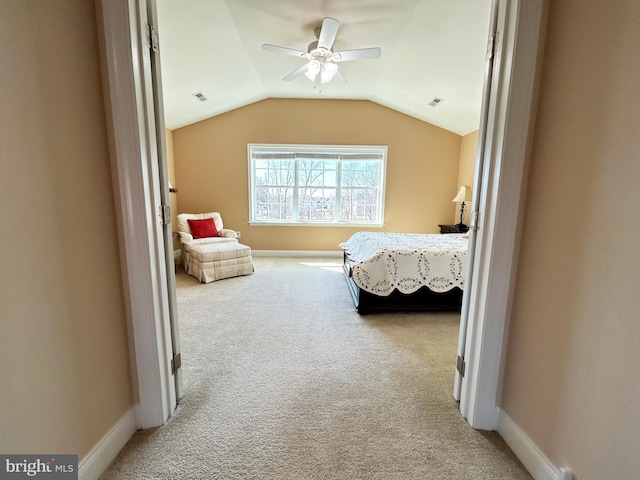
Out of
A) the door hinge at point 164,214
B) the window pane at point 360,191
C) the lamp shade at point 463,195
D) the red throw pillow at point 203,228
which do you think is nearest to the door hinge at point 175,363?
the door hinge at point 164,214

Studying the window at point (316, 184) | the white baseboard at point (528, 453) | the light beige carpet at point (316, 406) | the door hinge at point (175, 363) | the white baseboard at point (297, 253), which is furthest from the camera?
the white baseboard at point (297, 253)

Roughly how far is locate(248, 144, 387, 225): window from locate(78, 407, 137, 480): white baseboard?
4.13m

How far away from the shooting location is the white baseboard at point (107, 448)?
1114mm

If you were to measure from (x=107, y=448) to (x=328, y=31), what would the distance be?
310 cm

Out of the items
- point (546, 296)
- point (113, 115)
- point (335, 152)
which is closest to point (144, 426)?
point (113, 115)

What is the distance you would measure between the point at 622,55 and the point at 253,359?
7.68 feet

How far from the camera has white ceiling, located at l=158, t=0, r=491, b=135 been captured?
98.0 inches

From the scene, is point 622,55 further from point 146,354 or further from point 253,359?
point 253,359

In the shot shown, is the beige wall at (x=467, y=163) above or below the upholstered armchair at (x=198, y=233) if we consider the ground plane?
above

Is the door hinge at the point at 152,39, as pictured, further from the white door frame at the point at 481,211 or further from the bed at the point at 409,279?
the bed at the point at 409,279

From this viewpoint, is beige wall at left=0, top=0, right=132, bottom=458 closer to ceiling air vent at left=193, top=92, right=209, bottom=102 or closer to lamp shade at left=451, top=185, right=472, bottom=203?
ceiling air vent at left=193, top=92, right=209, bottom=102

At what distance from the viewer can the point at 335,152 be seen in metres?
5.17

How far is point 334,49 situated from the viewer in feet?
10.9

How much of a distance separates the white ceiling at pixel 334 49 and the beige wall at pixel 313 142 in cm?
40
